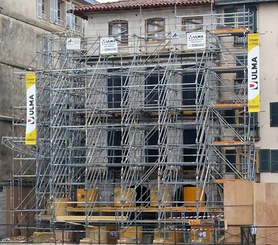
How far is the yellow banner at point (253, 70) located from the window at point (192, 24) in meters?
4.90

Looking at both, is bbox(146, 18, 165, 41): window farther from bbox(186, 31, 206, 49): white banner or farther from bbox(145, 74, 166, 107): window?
bbox(186, 31, 206, 49): white banner

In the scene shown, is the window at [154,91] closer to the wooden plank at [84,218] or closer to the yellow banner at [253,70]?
the yellow banner at [253,70]

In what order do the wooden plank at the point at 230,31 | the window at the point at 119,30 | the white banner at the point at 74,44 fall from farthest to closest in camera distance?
the window at the point at 119,30 → the white banner at the point at 74,44 → the wooden plank at the point at 230,31

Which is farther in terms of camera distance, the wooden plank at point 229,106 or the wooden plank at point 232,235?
the wooden plank at point 229,106

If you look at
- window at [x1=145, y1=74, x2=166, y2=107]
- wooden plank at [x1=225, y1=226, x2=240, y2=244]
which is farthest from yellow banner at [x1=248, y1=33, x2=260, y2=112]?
wooden plank at [x1=225, y1=226, x2=240, y2=244]

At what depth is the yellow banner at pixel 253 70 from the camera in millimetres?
47031

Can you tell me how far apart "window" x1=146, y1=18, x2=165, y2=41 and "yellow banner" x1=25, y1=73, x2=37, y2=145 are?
6.45m

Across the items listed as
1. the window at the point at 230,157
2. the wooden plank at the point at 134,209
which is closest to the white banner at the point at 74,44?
the wooden plank at the point at 134,209

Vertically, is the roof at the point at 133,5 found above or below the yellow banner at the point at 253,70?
above

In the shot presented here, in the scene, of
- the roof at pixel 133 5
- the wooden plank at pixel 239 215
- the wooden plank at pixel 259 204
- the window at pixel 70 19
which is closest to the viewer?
the wooden plank at pixel 259 204

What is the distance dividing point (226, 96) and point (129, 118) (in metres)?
5.01

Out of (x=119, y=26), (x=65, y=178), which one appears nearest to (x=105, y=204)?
(x=65, y=178)

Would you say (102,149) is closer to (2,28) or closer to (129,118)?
(129,118)

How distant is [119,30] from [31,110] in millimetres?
6500
